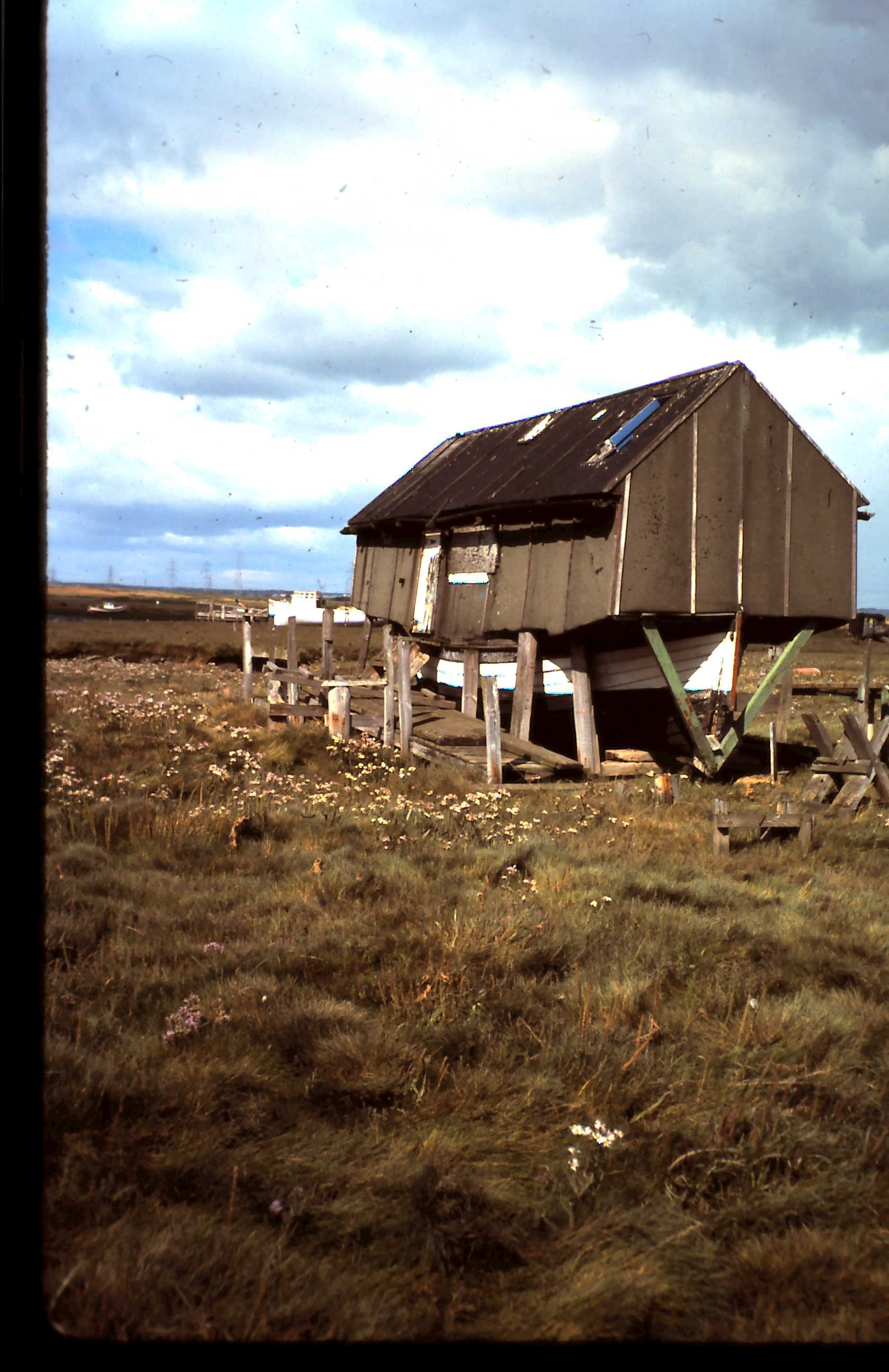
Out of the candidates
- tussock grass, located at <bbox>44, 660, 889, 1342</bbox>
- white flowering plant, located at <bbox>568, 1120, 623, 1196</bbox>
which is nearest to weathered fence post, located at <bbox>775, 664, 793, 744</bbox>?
tussock grass, located at <bbox>44, 660, 889, 1342</bbox>

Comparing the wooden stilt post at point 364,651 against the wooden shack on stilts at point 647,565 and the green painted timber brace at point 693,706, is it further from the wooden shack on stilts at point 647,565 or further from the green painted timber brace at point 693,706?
the green painted timber brace at point 693,706

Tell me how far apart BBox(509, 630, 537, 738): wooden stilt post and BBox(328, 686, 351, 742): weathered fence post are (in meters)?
2.92

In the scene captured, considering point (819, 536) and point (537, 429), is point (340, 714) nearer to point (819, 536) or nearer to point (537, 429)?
point (537, 429)

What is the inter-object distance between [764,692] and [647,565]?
350 cm

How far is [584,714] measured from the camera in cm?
1627

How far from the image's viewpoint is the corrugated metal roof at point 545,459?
15375mm

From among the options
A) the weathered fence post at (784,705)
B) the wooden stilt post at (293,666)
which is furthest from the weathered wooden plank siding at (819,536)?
the wooden stilt post at (293,666)

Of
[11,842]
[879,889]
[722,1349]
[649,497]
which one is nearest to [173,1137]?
[11,842]

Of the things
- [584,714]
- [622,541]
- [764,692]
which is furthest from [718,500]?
[584,714]

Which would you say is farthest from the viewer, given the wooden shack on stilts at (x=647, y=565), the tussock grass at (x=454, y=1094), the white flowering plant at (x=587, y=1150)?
the wooden shack on stilts at (x=647, y=565)

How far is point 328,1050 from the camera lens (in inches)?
194

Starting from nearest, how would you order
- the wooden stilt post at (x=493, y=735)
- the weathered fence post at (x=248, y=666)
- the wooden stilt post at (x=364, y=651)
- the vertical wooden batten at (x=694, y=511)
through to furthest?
the wooden stilt post at (x=493, y=735), the vertical wooden batten at (x=694, y=511), the weathered fence post at (x=248, y=666), the wooden stilt post at (x=364, y=651)

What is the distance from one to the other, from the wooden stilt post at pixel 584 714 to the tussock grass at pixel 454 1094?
21.6 ft

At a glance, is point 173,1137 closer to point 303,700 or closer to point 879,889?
point 879,889
